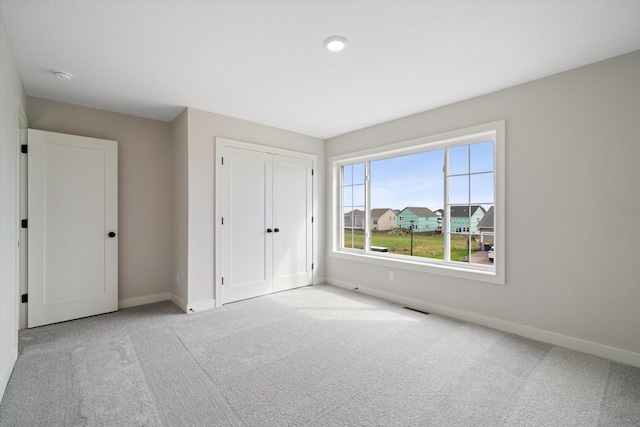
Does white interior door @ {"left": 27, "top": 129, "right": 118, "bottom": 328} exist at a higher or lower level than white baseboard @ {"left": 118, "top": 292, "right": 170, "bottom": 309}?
higher

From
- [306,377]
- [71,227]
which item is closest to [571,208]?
[306,377]

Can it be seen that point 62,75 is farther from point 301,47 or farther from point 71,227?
point 301,47

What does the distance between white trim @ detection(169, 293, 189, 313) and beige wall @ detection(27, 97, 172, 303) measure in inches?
5.5

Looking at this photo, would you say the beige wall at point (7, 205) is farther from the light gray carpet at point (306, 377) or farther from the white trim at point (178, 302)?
the white trim at point (178, 302)

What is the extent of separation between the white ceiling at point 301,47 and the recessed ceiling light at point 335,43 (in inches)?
1.9

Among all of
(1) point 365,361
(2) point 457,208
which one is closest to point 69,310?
(1) point 365,361

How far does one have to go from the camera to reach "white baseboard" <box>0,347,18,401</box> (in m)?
1.94

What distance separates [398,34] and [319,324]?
9.12ft

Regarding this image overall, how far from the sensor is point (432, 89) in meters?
3.05

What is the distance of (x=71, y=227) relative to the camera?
133 inches

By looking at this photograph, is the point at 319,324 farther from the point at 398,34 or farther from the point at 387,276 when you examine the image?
the point at 398,34

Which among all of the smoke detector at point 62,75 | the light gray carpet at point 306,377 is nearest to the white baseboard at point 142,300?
the light gray carpet at point 306,377

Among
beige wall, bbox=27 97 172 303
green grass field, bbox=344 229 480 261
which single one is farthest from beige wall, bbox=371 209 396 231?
beige wall, bbox=27 97 172 303

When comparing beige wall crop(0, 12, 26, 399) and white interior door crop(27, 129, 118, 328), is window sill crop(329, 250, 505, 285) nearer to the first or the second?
white interior door crop(27, 129, 118, 328)
